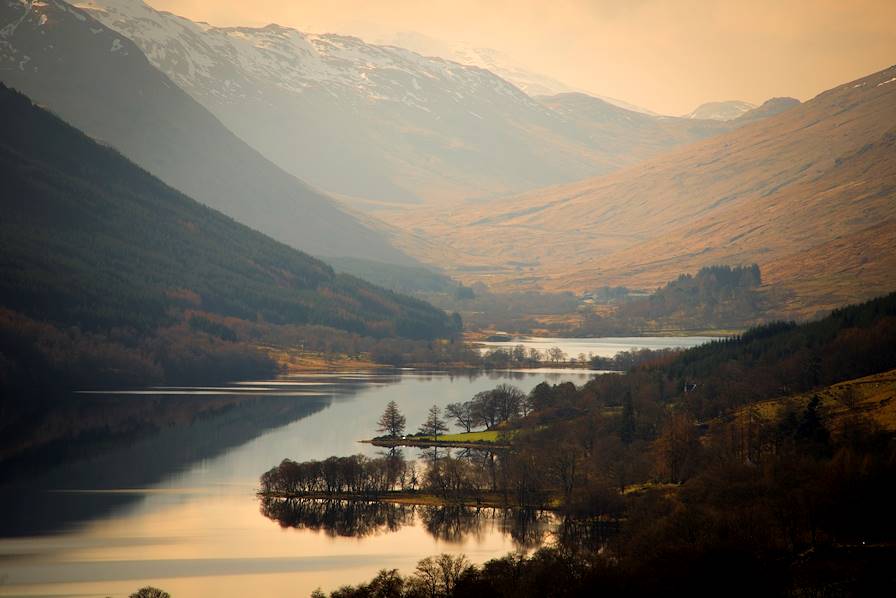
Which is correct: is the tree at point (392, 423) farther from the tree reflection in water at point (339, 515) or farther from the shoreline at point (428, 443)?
the tree reflection in water at point (339, 515)

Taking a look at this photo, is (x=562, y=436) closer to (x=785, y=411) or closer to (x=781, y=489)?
(x=785, y=411)

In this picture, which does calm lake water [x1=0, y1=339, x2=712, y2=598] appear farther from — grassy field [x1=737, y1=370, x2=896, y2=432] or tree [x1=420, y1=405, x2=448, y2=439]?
grassy field [x1=737, y1=370, x2=896, y2=432]

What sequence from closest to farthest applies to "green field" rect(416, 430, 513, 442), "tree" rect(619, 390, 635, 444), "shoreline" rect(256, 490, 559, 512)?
"shoreline" rect(256, 490, 559, 512) → "tree" rect(619, 390, 635, 444) → "green field" rect(416, 430, 513, 442)

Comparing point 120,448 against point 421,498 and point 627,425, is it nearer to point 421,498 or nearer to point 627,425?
point 421,498

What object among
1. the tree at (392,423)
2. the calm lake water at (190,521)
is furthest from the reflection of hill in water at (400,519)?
the tree at (392,423)

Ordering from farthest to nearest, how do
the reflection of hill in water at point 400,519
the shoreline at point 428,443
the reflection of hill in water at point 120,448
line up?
the shoreline at point 428,443, the reflection of hill in water at point 120,448, the reflection of hill in water at point 400,519

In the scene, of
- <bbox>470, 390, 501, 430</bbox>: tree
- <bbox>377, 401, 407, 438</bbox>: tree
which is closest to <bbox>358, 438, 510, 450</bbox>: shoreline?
<bbox>377, 401, 407, 438</bbox>: tree
